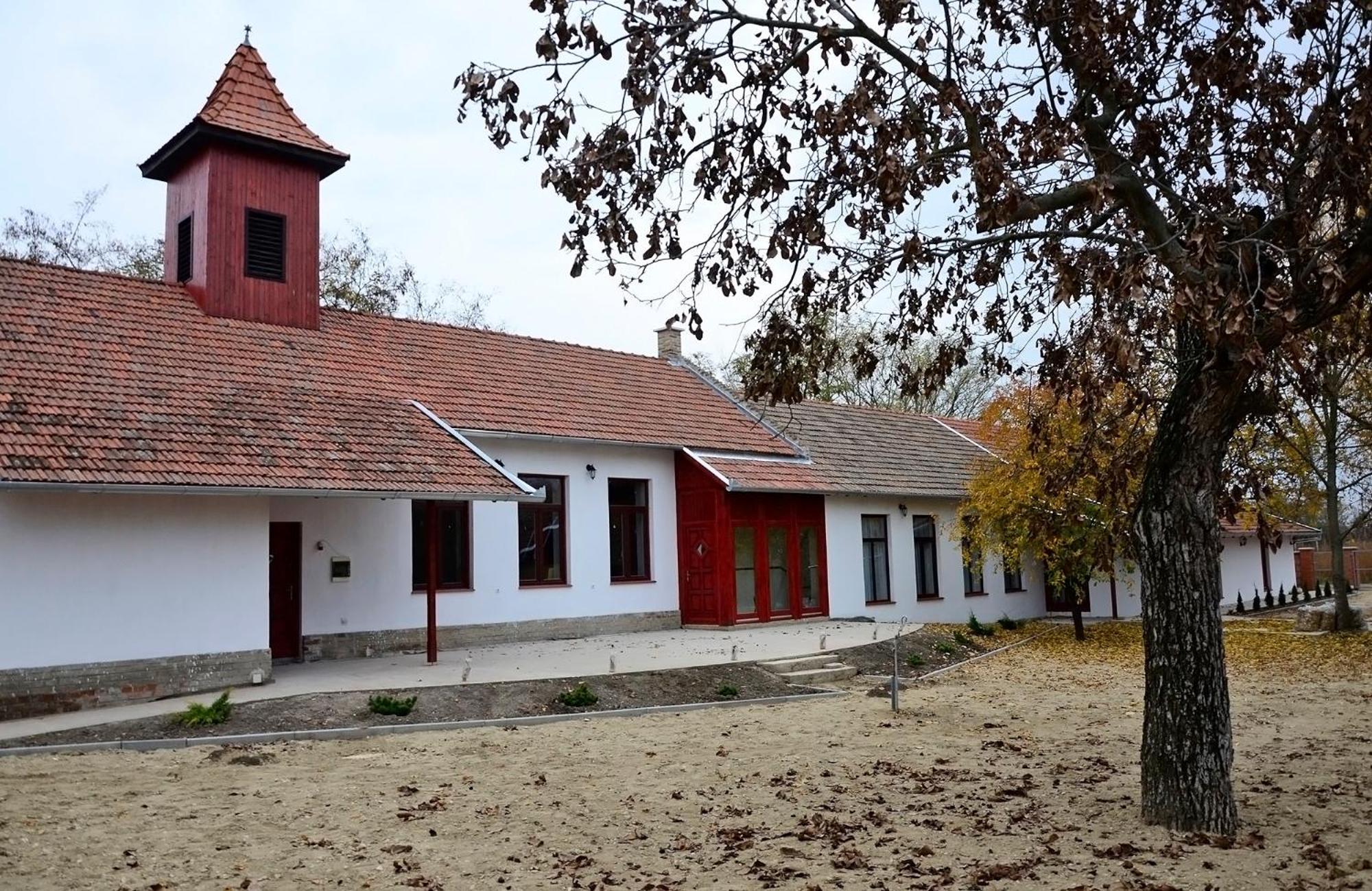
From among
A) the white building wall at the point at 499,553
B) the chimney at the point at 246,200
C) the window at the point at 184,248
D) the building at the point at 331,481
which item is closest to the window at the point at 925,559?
the building at the point at 331,481

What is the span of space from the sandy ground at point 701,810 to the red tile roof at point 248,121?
1058 centimetres

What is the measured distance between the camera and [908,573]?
25.4m

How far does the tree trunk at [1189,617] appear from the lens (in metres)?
7.24

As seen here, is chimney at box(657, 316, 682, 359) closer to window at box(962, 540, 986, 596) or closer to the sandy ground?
window at box(962, 540, 986, 596)

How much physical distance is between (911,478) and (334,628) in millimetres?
14153

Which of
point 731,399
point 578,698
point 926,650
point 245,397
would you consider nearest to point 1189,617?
point 578,698

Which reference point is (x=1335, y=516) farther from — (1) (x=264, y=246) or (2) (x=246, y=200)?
(2) (x=246, y=200)

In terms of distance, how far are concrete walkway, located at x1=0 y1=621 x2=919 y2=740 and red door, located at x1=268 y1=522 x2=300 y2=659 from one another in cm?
39

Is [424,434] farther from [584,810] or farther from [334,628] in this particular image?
[584,810]

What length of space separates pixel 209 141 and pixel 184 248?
1.86 meters

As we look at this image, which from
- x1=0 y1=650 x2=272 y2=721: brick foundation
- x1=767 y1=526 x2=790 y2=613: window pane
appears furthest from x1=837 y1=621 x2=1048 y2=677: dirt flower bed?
x1=0 y1=650 x2=272 y2=721: brick foundation

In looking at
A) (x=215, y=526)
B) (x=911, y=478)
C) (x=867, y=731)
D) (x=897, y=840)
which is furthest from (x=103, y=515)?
(x=911, y=478)

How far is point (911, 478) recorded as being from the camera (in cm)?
2583

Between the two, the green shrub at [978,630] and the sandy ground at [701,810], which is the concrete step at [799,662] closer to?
the sandy ground at [701,810]
